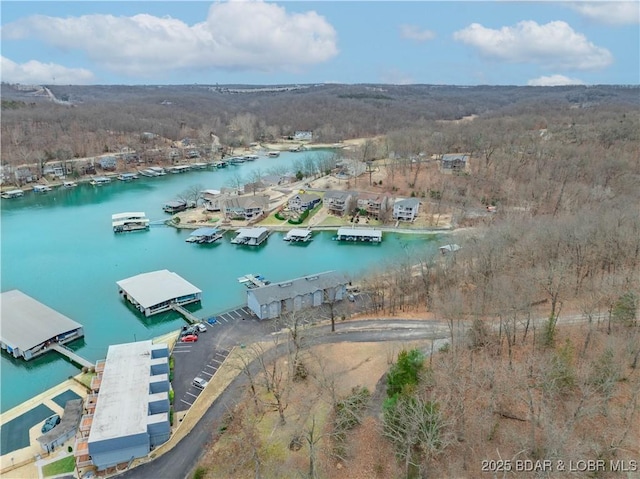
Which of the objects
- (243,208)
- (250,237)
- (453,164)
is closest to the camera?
(250,237)

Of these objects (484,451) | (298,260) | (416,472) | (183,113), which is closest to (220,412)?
(416,472)

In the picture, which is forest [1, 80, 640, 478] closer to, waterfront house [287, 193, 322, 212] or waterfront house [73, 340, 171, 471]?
waterfront house [73, 340, 171, 471]

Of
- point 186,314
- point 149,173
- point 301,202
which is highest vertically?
point 149,173

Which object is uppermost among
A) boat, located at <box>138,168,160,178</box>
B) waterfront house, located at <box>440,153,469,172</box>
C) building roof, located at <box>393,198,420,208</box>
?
waterfront house, located at <box>440,153,469,172</box>

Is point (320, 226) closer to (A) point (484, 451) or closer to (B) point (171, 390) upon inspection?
(B) point (171, 390)

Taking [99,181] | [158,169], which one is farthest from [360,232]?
[158,169]

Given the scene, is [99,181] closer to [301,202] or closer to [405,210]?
[301,202]

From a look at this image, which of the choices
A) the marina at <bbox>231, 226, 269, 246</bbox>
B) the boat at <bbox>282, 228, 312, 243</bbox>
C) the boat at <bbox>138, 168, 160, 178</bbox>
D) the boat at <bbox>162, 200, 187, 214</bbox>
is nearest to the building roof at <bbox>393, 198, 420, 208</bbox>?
the boat at <bbox>282, 228, 312, 243</bbox>
